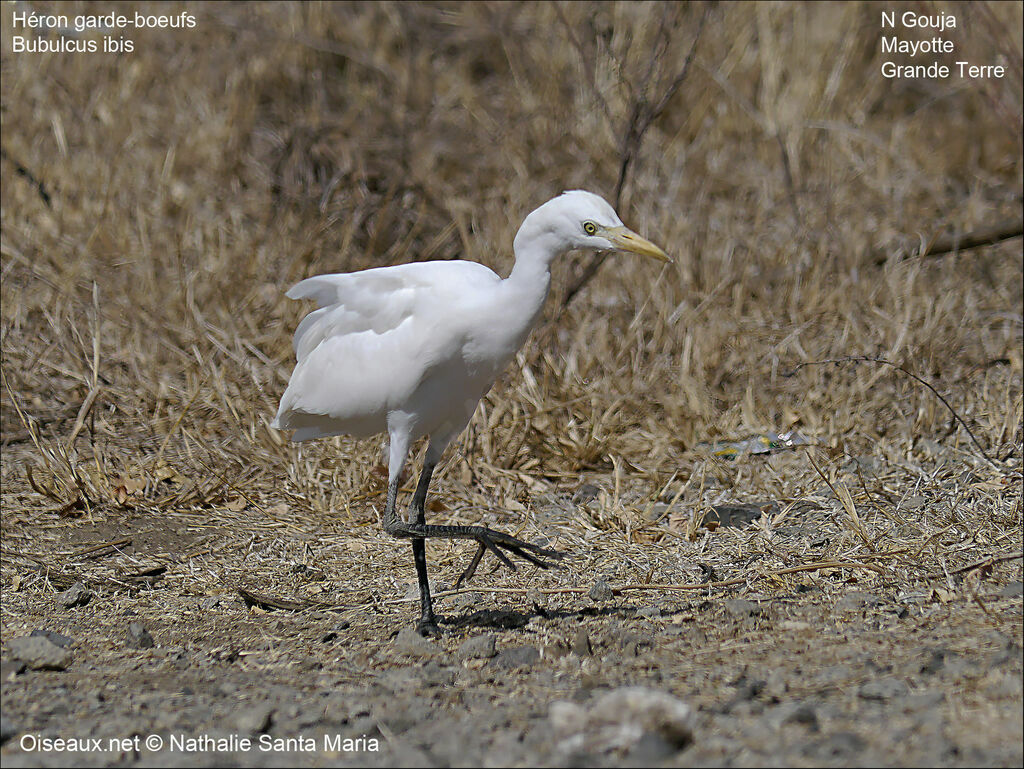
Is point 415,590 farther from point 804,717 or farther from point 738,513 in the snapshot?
point 804,717

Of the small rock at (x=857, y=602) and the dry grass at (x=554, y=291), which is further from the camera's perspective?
the dry grass at (x=554, y=291)

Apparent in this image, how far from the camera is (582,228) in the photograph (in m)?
3.17

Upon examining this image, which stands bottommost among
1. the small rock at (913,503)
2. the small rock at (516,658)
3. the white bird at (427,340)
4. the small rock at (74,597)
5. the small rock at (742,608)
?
the small rock at (74,597)

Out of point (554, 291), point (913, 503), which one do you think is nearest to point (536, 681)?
point (913, 503)

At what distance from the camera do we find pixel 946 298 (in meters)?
5.14

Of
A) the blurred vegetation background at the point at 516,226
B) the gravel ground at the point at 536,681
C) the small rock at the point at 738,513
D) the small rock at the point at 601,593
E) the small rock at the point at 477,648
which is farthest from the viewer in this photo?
the blurred vegetation background at the point at 516,226

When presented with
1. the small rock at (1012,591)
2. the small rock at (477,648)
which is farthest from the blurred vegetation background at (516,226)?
the small rock at (477,648)

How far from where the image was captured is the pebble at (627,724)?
2.28 metres

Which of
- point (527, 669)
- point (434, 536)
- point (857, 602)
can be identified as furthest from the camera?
point (434, 536)

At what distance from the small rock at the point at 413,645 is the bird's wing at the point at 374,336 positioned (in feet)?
2.03

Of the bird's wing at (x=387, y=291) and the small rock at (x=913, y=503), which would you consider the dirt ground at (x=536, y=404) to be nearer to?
the small rock at (x=913, y=503)

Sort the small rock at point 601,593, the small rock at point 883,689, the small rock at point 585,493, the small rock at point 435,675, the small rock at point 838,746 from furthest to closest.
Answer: the small rock at point 585,493 < the small rock at point 601,593 < the small rock at point 435,675 < the small rock at point 883,689 < the small rock at point 838,746

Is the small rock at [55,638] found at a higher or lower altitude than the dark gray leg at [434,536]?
lower

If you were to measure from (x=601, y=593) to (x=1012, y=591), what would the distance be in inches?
42.5
